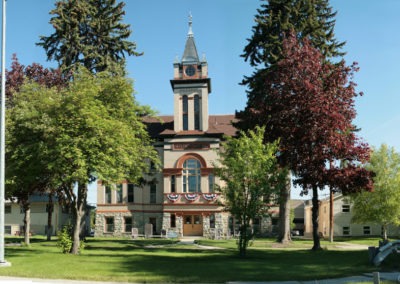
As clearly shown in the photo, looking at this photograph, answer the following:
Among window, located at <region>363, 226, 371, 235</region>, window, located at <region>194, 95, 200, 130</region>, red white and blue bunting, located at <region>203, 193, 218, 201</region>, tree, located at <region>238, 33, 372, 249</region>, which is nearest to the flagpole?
tree, located at <region>238, 33, 372, 249</region>

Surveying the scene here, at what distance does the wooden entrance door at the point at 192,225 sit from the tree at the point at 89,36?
1845cm

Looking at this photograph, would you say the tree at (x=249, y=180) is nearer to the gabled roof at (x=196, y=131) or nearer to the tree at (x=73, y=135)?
the tree at (x=73, y=135)

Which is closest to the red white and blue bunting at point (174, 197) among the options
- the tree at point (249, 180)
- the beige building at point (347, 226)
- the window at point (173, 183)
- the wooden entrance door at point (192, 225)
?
the window at point (173, 183)

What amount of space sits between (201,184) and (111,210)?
35.2ft

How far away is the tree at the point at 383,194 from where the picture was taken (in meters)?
43.9

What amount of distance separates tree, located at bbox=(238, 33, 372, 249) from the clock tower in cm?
2033

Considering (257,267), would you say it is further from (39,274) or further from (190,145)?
(190,145)

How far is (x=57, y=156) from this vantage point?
2172 centimetres

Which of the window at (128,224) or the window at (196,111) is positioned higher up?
the window at (196,111)

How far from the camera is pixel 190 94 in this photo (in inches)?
1892

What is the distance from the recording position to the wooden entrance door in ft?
158

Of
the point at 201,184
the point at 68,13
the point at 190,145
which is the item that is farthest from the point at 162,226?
the point at 68,13

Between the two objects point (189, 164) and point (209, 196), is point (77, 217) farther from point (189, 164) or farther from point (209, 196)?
point (189, 164)

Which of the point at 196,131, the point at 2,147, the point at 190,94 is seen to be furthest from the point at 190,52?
the point at 2,147
